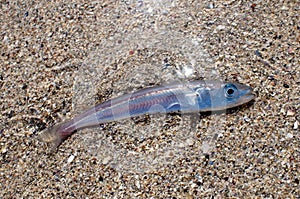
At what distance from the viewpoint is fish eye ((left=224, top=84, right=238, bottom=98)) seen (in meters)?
2.89

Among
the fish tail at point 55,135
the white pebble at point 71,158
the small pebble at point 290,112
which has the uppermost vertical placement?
the fish tail at point 55,135

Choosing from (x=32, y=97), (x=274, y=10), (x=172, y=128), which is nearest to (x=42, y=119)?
(x=32, y=97)

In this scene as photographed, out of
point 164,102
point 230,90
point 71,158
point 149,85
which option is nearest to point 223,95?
point 230,90

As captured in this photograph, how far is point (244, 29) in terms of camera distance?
329cm

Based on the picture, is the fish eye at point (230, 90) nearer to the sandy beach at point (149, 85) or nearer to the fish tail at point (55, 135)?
the sandy beach at point (149, 85)

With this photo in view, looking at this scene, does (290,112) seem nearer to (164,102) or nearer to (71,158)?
(164,102)

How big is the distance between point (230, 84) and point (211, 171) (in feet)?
2.21

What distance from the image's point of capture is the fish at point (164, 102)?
293 centimetres

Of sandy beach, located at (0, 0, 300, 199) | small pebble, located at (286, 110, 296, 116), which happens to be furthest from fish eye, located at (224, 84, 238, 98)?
small pebble, located at (286, 110, 296, 116)

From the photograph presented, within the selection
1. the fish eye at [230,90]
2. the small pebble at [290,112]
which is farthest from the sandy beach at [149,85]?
the fish eye at [230,90]

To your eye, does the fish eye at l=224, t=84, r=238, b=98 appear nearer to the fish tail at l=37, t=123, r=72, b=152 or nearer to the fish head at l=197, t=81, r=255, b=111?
the fish head at l=197, t=81, r=255, b=111

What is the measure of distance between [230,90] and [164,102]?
1.69 feet

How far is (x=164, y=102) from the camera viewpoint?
3.01 meters

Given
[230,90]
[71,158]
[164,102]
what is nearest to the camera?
[230,90]
